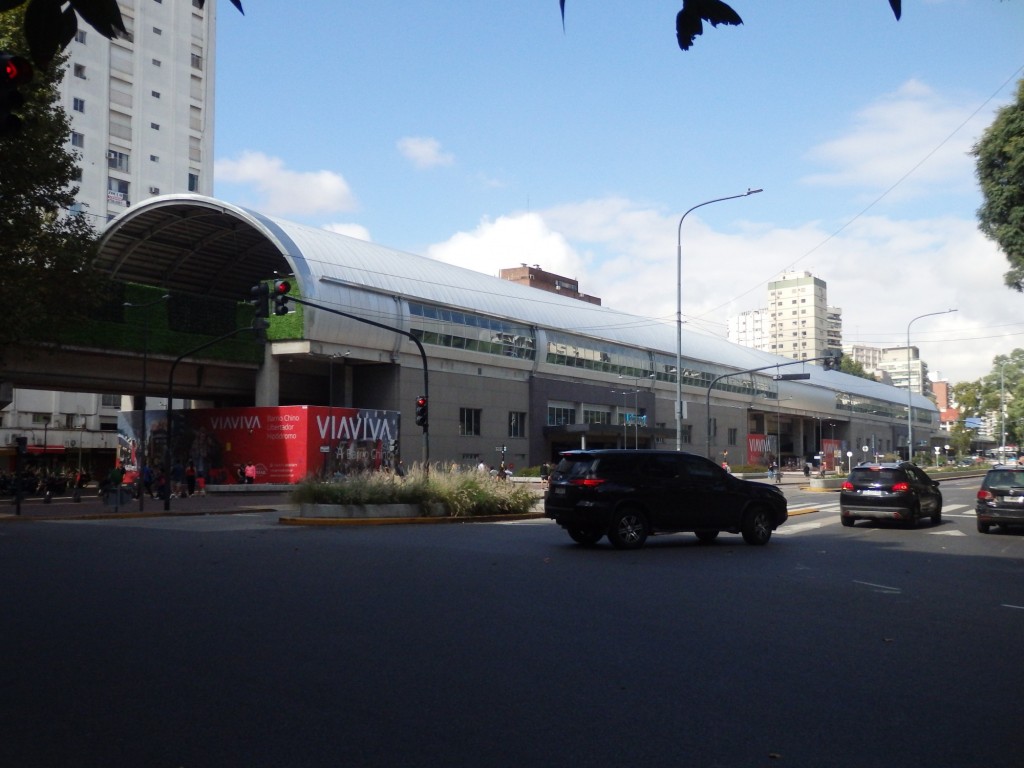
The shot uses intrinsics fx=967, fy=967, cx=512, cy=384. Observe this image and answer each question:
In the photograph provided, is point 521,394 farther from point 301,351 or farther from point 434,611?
point 434,611

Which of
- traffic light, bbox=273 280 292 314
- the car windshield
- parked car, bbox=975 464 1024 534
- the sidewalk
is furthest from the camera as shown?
the sidewalk

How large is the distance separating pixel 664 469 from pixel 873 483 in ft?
27.5

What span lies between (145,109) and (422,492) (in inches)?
2153

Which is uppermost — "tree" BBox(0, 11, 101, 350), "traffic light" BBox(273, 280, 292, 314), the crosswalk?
"tree" BBox(0, 11, 101, 350)

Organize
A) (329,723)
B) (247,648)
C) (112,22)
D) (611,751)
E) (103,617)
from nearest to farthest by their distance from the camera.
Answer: (112,22) < (611,751) < (329,723) < (247,648) < (103,617)

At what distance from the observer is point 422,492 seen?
2552 cm

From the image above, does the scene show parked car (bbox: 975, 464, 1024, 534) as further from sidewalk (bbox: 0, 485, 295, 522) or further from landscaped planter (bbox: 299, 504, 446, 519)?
sidewalk (bbox: 0, 485, 295, 522)

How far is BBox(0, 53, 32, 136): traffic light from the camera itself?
533 centimetres

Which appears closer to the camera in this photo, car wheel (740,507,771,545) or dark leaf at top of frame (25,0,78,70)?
dark leaf at top of frame (25,0,78,70)

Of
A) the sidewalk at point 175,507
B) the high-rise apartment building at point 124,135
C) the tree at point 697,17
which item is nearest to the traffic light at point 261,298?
the sidewalk at point 175,507

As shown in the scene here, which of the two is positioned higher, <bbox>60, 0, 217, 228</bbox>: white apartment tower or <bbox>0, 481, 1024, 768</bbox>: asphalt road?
<bbox>60, 0, 217, 228</bbox>: white apartment tower

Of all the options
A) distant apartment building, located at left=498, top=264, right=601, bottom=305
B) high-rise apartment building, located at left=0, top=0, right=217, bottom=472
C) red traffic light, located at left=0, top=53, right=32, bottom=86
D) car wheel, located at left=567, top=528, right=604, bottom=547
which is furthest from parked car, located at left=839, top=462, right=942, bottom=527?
distant apartment building, located at left=498, top=264, right=601, bottom=305

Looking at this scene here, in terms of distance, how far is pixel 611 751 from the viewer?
5.40 metres

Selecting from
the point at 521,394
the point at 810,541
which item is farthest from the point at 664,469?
the point at 521,394
